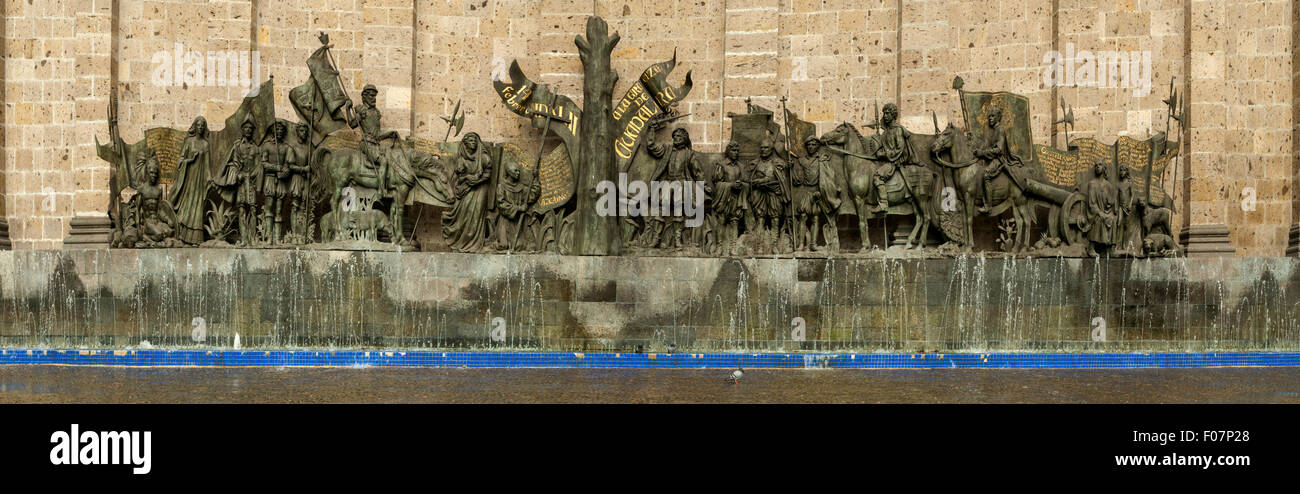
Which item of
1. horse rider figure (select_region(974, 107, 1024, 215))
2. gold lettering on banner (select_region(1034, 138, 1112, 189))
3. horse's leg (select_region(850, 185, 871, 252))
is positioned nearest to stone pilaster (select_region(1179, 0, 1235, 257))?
gold lettering on banner (select_region(1034, 138, 1112, 189))

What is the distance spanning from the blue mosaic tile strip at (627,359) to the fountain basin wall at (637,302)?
0.79 meters

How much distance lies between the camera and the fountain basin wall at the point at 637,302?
17016mm

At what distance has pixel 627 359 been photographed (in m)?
16.2

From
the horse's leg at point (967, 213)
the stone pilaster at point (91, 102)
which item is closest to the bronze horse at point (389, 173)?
the stone pilaster at point (91, 102)

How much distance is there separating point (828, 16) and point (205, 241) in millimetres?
10262

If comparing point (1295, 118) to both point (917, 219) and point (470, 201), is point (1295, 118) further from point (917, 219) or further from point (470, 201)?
→ point (470, 201)

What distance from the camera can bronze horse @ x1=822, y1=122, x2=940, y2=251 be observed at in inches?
712

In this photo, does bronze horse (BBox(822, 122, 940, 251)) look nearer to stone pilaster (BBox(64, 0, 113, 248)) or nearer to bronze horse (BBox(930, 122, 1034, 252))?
bronze horse (BBox(930, 122, 1034, 252))

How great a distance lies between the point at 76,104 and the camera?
65.7 ft

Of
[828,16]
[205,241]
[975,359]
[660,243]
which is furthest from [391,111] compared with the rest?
[975,359]

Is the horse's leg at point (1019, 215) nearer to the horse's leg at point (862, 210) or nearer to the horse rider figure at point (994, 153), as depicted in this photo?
the horse rider figure at point (994, 153)

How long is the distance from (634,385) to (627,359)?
3.82m

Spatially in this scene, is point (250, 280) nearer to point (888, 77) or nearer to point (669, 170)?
point (669, 170)

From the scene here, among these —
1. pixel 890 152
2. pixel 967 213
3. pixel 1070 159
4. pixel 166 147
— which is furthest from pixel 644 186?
pixel 166 147
